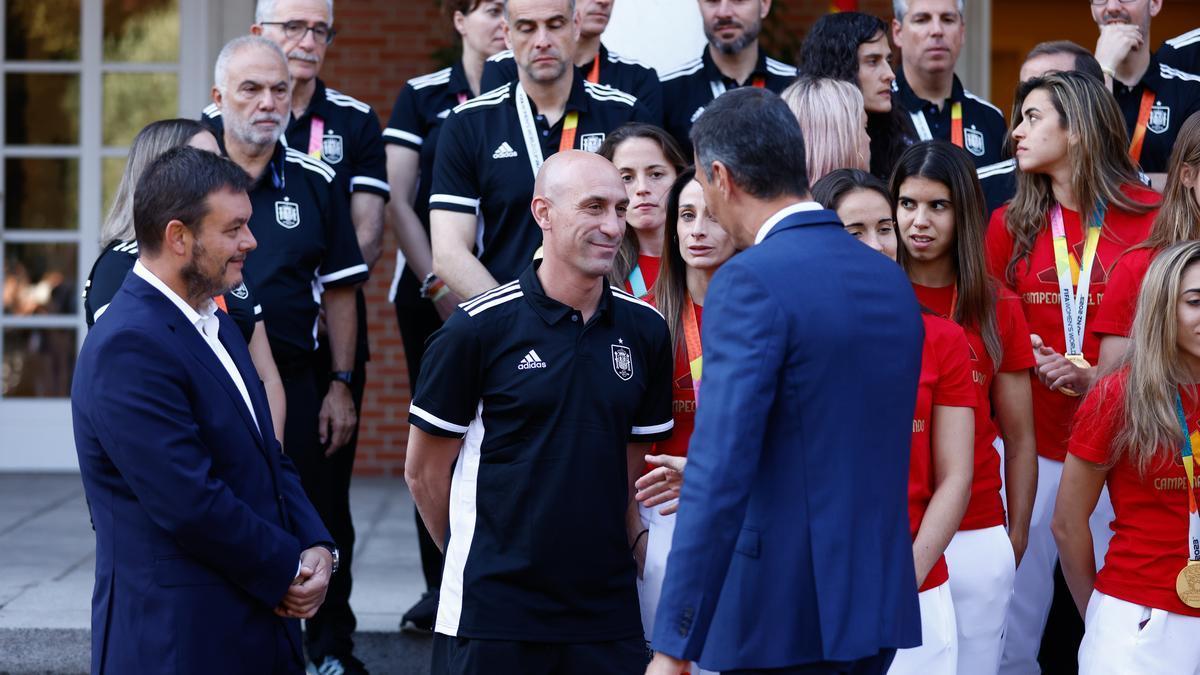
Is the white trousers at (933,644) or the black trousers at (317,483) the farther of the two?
the black trousers at (317,483)

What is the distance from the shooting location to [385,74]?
9133 mm

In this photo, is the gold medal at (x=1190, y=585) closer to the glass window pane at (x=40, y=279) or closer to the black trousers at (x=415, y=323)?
the black trousers at (x=415, y=323)

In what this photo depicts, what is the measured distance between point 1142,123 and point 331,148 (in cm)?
310

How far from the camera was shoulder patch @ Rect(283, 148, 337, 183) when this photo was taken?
5457 millimetres

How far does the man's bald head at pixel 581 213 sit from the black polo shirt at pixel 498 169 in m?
1.30

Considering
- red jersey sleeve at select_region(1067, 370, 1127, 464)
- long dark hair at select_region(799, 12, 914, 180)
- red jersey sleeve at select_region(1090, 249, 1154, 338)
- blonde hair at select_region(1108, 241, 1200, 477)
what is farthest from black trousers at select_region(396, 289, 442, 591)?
blonde hair at select_region(1108, 241, 1200, 477)

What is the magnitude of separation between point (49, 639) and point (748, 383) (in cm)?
358

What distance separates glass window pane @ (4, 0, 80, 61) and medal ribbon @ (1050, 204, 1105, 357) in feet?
21.1

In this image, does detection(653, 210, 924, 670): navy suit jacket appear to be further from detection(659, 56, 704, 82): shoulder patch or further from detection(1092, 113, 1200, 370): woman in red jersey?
detection(659, 56, 704, 82): shoulder patch

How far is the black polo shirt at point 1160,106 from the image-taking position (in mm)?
5707

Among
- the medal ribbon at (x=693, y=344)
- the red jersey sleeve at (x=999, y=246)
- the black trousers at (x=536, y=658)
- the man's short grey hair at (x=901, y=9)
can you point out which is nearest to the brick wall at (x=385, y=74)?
the man's short grey hair at (x=901, y=9)

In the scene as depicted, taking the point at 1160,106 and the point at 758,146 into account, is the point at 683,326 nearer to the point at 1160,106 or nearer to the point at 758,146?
the point at 758,146

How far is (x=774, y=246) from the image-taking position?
2969 mm

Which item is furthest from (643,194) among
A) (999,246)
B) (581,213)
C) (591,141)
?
(999,246)
